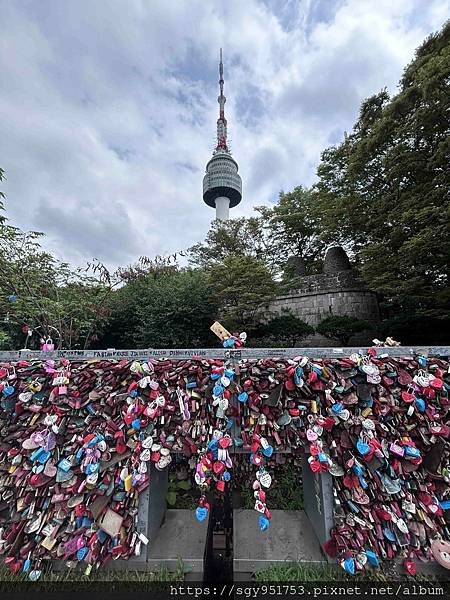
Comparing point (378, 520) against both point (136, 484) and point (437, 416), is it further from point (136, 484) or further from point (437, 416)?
point (136, 484)

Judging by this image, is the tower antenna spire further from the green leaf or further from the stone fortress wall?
the green leaf

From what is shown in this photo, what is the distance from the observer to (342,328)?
36.0 ft

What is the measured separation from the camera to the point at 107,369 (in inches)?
73.5

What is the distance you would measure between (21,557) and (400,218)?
10.3 meters

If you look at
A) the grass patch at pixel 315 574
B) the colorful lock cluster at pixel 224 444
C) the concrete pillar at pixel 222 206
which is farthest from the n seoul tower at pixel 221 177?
the grass patch at pixel 315 574

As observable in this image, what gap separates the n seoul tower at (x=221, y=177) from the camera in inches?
1676

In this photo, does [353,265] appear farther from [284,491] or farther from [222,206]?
[222,206]

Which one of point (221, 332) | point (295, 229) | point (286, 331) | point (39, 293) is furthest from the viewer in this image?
point (295, 229)

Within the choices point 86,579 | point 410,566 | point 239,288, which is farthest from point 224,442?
point 239,288

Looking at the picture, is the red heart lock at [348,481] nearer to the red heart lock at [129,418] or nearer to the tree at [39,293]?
the red heart lock at [129,418]

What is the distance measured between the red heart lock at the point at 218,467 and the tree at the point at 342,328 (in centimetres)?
1052

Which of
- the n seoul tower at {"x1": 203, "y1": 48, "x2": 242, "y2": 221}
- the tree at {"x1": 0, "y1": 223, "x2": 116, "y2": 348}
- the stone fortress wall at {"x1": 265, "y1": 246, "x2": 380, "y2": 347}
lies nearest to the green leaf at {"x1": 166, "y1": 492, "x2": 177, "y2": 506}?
the tree at {"x1": 0, "y1": 223, "x2": 116, "y2": 348}

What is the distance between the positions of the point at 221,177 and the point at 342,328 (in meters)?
38.4

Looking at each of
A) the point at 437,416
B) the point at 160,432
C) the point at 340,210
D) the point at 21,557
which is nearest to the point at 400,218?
the point at 340,210
